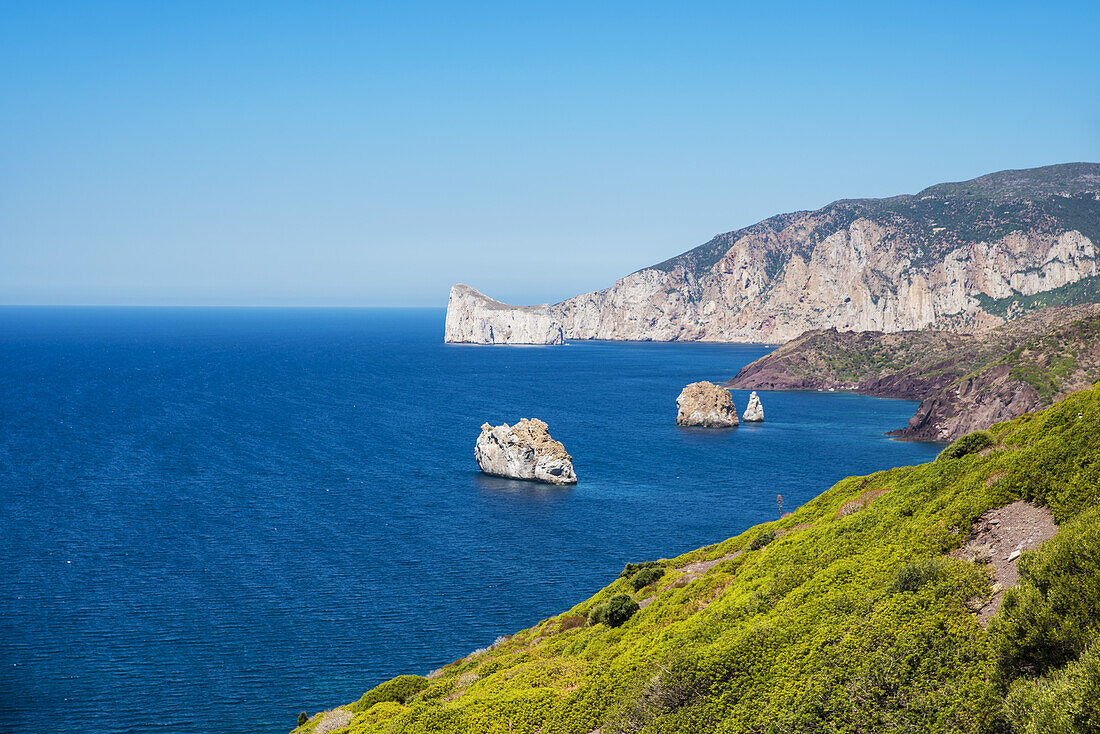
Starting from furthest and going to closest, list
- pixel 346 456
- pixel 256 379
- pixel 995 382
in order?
pixel 256 379 → pixel 995 382 → pixel 346 456

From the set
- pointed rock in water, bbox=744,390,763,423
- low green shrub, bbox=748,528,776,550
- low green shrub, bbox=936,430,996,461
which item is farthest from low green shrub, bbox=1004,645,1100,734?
pointed rock in water, bbox=744,390,763,423

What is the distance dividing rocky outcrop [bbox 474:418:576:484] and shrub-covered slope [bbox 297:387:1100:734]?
215 ft

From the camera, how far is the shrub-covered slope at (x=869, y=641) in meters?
17.1

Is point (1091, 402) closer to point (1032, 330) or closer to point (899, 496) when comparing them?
point (899, 496)

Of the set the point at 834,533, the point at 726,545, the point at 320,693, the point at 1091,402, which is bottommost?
the point at 320,693

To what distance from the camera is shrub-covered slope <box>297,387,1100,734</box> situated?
17078 mm

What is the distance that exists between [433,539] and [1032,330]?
166321 millimetres

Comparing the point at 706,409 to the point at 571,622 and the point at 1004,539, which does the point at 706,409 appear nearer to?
the point at 571,622

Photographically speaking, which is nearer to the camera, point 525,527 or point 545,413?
point 525,527

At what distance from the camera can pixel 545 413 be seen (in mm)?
153250

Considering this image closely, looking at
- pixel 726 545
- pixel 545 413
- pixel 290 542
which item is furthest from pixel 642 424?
pixel 726 545

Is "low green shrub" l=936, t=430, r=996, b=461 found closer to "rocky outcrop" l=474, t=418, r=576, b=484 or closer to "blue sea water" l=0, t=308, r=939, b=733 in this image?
"blue sea water" l=0, t=308, r=939, b=733

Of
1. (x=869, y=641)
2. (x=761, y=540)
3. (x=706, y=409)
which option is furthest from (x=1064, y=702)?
(x=706, y=409)

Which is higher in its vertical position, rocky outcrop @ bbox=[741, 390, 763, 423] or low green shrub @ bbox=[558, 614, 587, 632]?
low green shrub @ bbox=[558, 614, 587, 632]
